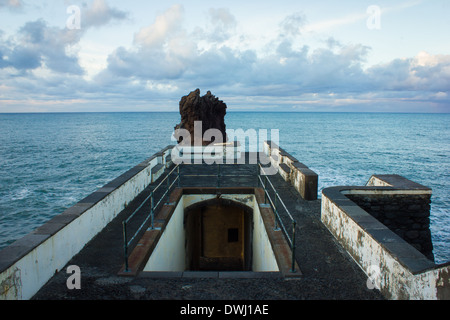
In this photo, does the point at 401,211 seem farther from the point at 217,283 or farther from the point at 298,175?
the point at 217,283

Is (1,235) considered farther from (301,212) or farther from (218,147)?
(301,212)

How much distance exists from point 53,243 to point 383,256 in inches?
197

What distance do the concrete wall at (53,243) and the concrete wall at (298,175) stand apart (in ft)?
16.3

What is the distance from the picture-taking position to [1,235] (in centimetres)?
1738

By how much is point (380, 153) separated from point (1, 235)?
158 ft

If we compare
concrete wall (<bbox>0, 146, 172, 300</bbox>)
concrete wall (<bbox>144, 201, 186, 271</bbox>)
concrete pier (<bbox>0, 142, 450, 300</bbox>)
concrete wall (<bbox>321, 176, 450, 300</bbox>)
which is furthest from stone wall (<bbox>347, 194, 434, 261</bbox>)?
concrete wall (<bbox>0, 146, 172, 300</bbox>)

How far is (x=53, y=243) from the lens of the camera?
502 cm

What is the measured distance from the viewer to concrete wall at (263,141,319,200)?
9047 mm

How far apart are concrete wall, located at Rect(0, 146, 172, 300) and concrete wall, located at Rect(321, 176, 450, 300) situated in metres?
4.86

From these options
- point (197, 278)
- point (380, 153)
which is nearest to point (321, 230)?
point (197, 278)

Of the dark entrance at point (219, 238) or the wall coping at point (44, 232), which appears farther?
the dark entrance at point (219, 238)

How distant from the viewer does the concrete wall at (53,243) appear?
4.10m

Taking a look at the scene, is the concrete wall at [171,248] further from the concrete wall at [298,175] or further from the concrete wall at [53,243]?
the concrete wall at [298,175]

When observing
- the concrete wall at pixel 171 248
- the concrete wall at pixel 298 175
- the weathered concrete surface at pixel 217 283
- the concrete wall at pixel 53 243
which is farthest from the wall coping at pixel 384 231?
the concrete wall at pixel 53 243
